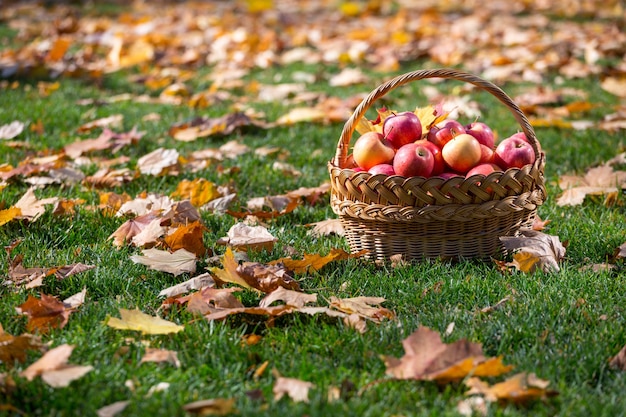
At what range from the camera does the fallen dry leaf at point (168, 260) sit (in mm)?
2578

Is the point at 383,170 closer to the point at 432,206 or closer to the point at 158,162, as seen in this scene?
the point at 432,206

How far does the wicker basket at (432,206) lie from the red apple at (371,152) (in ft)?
0.21

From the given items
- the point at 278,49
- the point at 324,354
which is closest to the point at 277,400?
the point at 324,354

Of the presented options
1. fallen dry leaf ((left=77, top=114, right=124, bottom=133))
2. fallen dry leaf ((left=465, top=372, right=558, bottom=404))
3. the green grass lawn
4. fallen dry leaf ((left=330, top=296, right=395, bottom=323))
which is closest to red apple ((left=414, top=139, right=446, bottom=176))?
the green grass lawn

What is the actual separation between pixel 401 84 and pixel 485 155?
389 millimetres

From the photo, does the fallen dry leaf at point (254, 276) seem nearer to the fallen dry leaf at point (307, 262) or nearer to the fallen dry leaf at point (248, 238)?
the fallen dry leaf at point (307, 262)

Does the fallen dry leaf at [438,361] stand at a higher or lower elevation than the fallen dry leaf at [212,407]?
lower

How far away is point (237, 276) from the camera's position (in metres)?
2.43

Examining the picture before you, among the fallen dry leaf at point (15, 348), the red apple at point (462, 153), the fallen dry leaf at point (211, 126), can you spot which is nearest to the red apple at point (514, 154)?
the red apple at point (462, 153)

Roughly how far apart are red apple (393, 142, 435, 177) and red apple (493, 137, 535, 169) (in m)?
0.27

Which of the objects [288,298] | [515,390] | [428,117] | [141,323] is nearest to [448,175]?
[428,117]

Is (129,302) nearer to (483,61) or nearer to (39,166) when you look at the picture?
(39,166)

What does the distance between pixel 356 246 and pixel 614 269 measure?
896 millimetres

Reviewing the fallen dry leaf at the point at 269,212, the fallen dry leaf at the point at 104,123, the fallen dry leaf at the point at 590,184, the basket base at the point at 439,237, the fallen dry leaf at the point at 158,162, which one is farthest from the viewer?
the fallen dry leaf at the point at 104,123
